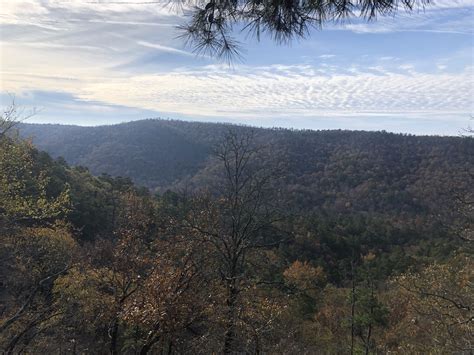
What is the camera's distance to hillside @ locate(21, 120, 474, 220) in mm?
71250

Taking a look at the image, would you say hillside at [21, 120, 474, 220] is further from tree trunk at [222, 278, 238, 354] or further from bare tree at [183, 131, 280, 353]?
tree trunk at [222, 278, 238, 354]

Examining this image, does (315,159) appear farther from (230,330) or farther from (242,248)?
(230,330)

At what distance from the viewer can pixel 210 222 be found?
502 inches

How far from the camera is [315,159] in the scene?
9256cm

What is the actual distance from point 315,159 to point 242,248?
82.6 m

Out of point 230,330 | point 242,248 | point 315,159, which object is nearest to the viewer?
point 230,330

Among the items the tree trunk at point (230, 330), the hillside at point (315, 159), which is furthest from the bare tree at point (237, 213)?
the hillside at point (315, 159)

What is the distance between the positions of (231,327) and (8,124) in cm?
1015

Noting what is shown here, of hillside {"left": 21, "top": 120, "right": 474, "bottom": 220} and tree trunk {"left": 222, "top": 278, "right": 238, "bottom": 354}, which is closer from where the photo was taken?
tree trunk {"left": 222, "top": 278, "right": 238, "bottom": 354}

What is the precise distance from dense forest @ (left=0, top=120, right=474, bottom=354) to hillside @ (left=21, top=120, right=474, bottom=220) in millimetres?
552

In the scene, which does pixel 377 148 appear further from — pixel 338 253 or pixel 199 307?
pixel 199 307

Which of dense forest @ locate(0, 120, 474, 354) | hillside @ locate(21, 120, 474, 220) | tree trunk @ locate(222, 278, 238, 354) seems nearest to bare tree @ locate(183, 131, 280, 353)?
dense forest @ locate(0, 120, 474, 354)

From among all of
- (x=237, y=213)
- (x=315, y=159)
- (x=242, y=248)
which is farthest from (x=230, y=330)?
(x=315, y=159)

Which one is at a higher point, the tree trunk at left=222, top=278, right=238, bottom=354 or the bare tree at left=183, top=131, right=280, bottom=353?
the bare tree at left=183, top=131, right=280, bottom=353
